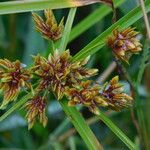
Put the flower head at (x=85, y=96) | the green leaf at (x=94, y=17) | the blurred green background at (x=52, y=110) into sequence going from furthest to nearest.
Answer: the blurred green background at (x=52, y=110)
the green leaf at (x=94, y=17)
the flower head at (x=85, y=96)

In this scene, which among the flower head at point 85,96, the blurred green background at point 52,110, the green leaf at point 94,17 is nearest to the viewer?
the flower head at point 85,96

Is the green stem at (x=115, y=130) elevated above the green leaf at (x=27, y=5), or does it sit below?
below

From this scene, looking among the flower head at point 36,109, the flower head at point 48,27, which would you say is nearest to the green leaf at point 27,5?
the flower head at point 48,27

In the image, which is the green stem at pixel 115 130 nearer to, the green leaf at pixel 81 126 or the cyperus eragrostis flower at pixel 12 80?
the green leaf at pixel 81 126

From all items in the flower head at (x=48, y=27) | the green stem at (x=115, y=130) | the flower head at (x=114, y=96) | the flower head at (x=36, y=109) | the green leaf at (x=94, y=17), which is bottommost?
the green stem at (x=115, y=130)

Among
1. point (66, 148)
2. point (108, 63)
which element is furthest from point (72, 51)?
point (66, 148)

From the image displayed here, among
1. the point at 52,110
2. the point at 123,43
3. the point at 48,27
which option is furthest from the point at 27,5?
the point at 52,110
